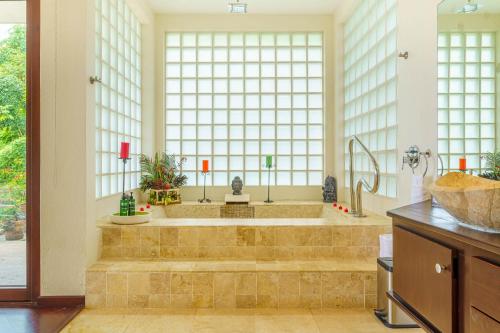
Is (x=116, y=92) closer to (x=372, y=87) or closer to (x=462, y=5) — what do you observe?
(x=372, y=87)

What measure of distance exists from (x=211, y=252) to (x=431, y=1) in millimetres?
2221

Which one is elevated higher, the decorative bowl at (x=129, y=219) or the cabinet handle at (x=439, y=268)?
the cabinet handle at (x=439, y=268)

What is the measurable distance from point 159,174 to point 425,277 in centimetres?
312

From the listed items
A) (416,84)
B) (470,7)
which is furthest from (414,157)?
(470,7)

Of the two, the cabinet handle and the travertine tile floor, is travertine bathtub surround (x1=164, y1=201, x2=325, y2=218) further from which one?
the cabinet handle

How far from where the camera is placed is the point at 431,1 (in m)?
2.33

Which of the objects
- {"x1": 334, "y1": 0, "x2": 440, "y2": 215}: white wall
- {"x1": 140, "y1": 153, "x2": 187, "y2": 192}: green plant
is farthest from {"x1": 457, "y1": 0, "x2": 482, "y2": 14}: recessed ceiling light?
{"x1": 140, "y1": 153, "x2": 187, "y2": 192}: green plant

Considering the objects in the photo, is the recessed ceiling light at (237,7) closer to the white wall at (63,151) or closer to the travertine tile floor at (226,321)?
the white wall at (63,151)

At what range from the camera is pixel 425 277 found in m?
1.21

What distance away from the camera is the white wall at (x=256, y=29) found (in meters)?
4.29

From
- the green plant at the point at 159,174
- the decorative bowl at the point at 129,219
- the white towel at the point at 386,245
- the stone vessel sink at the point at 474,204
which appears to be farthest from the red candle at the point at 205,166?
the stone vessel sink at the point at 474,204

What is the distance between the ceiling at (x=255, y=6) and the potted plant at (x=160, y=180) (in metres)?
1.62

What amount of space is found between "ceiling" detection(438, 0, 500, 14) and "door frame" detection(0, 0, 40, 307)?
256 cm

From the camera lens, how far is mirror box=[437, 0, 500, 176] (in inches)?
63.5
